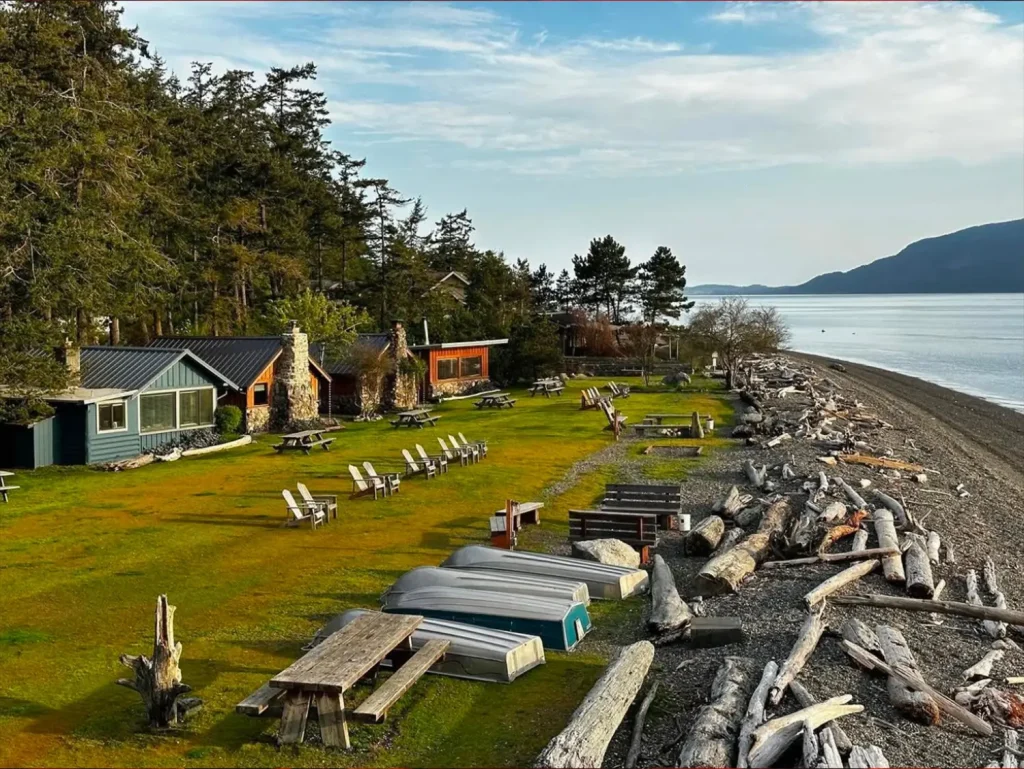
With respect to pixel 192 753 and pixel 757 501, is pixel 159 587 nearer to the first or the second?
pixel 192 753

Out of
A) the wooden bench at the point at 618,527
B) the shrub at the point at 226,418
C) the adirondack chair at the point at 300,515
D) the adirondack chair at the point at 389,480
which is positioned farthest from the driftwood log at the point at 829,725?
the shrub at the point at 226,418

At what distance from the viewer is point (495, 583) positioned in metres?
11.8

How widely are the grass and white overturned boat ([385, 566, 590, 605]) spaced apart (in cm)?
74

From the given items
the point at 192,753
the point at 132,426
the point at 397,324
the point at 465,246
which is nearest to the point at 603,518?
the point at 192,753

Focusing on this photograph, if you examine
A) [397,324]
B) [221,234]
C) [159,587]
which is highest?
[221,234]

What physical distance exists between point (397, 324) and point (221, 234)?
15.1 m

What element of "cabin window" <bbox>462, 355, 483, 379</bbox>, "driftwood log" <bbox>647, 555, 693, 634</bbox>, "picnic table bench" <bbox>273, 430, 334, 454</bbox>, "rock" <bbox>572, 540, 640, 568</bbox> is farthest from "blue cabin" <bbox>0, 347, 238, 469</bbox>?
"driftwood log" <bbox>647, 555, 693, 634</bbox>

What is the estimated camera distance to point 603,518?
1612 centimetres

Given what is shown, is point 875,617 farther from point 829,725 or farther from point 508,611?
point 508,611

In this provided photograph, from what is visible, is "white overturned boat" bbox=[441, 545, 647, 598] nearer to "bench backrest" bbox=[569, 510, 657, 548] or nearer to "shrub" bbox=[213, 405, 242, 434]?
"bench backrest" bbox=[569, 510, 657, 548]

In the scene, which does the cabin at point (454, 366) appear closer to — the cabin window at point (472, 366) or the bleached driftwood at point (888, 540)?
the cabin window at point (472, 366)

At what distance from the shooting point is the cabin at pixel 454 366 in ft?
144

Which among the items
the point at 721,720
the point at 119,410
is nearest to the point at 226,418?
the point at 119,410

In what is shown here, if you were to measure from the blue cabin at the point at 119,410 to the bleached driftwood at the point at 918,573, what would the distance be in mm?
22290
